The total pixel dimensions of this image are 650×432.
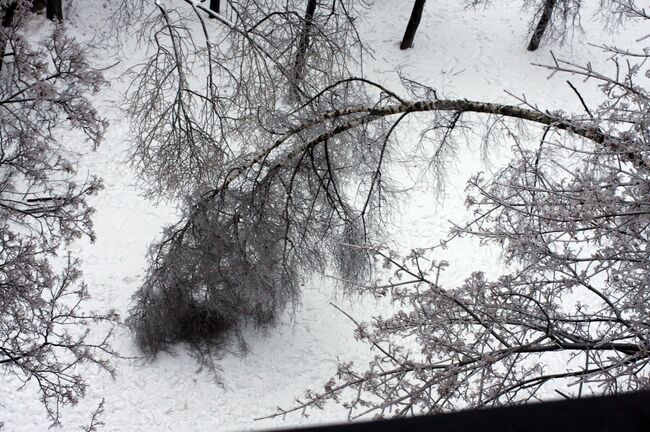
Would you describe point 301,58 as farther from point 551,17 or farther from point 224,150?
point 551,17

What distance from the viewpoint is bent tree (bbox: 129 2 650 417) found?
5047mm

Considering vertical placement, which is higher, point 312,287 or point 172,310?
point 312,287

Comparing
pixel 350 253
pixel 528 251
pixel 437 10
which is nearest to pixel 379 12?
pixel 437 10

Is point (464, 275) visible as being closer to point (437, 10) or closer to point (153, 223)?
point (153, 223)

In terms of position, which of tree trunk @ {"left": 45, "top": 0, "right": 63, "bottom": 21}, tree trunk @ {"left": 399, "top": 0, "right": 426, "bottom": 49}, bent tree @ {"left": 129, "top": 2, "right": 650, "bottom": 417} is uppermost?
tree trunk @ {"left": 45, "top": 0, "right": 63, "bottom": 21}

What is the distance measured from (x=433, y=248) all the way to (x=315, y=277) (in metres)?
8.04

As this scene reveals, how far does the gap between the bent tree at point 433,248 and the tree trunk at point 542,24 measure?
9170mm

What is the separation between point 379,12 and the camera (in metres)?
22.9

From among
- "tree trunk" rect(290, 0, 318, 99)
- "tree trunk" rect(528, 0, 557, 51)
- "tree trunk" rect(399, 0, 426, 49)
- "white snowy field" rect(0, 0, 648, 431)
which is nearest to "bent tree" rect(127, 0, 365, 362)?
"tree trunk" rect(290, 0, 318, 99)

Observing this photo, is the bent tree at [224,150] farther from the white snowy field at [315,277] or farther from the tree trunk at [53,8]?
the tree trunk at [53,8]

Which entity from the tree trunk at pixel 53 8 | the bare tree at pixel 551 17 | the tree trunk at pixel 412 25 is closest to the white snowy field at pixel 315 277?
the tree trunk at pixel 412 25

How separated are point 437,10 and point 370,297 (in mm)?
12561

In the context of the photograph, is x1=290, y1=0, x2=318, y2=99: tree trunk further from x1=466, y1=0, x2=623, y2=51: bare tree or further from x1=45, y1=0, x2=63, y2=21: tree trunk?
x1=466, y1=0, x2=623, y2=51: bare tree

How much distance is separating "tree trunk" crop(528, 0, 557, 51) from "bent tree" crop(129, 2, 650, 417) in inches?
361
